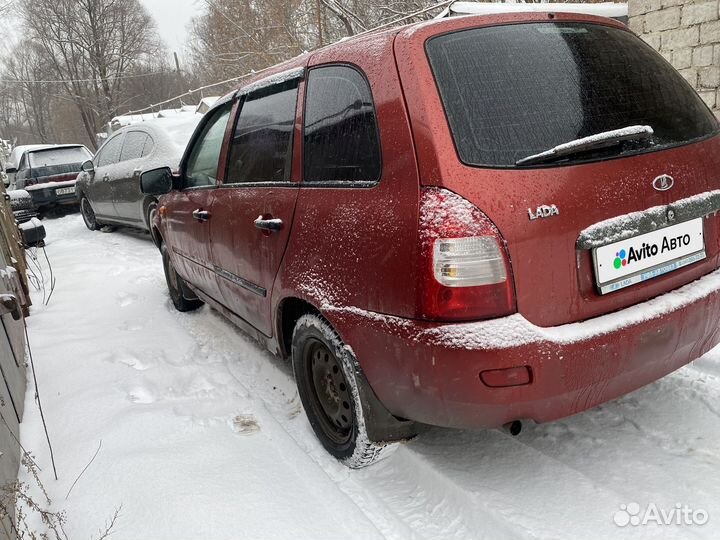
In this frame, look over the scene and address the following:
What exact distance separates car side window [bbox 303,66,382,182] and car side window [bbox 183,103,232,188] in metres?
1.14

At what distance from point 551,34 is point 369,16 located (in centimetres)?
1604

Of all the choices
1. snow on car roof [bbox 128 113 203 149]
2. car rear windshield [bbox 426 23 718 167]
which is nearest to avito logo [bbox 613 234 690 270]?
car rear windshield [bbox 426 23 718 167]

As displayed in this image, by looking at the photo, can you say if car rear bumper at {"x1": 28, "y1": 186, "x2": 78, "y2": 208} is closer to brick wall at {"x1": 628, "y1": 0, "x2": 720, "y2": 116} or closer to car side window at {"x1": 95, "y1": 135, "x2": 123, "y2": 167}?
car side window at {"x1": 95, "y1": 135, "x2": 123, "y2": 167}

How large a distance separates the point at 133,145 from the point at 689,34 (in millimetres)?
7645

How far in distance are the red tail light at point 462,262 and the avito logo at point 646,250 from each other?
438mm

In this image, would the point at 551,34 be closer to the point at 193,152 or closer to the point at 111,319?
the point at 193,152

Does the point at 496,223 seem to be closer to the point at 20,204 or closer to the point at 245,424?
the point at 245,424

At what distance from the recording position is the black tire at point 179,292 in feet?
14.9

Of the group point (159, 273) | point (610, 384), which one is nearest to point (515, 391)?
point (610, 384)

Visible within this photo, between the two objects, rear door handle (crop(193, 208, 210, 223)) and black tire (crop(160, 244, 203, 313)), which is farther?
black tire (crop(160, 244, 203, 313))

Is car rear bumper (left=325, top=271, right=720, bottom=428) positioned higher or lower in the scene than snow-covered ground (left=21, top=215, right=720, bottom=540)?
higher

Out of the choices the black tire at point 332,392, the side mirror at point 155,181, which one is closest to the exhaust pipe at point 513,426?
the black tire at point 332,392

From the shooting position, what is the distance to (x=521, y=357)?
1.65m

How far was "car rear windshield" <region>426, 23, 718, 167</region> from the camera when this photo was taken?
1748 mm
